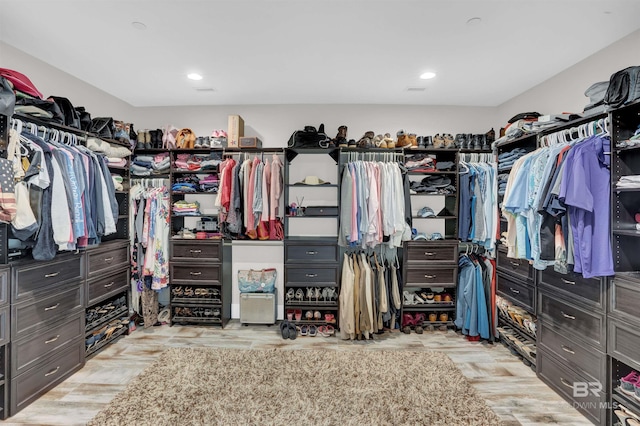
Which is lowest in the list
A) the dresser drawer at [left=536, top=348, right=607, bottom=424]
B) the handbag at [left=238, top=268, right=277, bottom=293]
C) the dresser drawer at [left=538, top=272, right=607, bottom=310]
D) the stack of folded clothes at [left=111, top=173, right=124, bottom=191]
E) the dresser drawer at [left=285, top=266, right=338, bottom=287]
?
the dresser drawer at [left=536, top=348, right=607, bottom=424]

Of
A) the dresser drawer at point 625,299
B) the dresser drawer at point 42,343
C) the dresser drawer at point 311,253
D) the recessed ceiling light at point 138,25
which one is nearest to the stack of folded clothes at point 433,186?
the dresser drawer at point 311,253

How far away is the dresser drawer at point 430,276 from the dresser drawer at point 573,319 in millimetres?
922

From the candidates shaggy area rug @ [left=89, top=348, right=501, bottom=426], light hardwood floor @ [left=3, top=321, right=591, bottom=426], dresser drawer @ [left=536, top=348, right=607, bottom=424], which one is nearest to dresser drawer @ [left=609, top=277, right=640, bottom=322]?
dresser drawer @ [left=536, top=348, right=607, bottom=424]

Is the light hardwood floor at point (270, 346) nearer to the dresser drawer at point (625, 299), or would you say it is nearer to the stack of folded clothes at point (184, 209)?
the dresser drawer at point (625, 299)

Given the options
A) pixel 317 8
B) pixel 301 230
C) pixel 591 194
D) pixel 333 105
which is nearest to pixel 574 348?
pixel 591 194

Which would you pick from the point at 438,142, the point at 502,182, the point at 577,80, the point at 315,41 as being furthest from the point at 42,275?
the point at 577,80

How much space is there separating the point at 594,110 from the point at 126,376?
412 centimetres

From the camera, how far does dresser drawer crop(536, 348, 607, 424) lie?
1891mm

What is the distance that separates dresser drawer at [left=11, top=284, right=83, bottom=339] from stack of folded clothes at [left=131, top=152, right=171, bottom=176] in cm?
146

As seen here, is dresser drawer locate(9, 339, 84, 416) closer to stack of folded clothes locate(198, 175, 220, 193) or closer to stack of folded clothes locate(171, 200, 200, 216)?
stack of folded clothes locate(171, 200, 200, 216)

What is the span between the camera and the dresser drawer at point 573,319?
1913 mm

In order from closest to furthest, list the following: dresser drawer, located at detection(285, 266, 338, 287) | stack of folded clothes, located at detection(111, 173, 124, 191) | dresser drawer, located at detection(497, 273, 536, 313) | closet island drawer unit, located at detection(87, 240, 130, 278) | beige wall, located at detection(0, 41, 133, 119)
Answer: beige wall, located at detection(0, 41, 133, 119) → dresser drawer, located at detection(497, 273, 536, 313) → closet island drawer unit, located at detection(87, 240, 130, 278) → stack of folded clothes, located at detection(111, 173, 124, 191) → dresser drawer, located at detection(285, 266, 338, 287)

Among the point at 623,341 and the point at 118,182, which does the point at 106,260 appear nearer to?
the point at 118,182

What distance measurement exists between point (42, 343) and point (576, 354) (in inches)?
154
